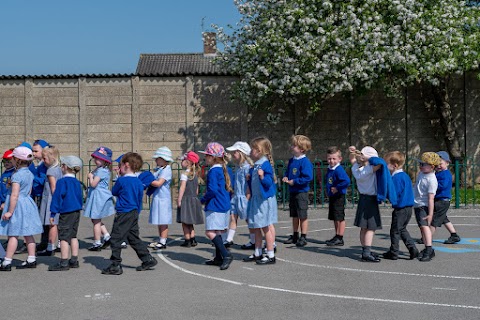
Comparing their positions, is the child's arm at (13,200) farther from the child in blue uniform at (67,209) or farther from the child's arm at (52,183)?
the child's arm at (52,183)

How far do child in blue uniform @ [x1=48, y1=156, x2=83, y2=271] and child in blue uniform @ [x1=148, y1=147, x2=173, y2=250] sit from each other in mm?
1736

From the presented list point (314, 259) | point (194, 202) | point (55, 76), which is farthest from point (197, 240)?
point (55, 76)

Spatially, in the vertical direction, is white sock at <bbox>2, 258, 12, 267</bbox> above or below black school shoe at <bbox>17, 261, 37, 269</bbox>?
above

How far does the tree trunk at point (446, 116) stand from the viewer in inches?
827

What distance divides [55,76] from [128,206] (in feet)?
46.4

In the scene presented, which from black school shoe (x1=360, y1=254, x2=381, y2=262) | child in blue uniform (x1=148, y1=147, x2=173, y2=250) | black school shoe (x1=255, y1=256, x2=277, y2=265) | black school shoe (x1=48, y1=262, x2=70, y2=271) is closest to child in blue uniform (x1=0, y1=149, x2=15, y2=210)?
black school shoe (x1=48, y1=262, x2=70, y2=271)

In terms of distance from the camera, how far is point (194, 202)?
11.2 meters

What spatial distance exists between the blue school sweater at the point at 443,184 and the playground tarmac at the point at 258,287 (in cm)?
86

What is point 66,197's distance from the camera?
9.22m

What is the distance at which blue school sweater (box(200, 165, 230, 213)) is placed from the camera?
30.6ft

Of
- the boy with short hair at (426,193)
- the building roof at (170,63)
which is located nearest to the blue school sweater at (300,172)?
the boy with short hair at (426,193)

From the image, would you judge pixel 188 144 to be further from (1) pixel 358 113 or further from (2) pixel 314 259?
(2) pixel 314 259

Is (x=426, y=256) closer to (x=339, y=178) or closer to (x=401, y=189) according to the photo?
(x=401, y=189)

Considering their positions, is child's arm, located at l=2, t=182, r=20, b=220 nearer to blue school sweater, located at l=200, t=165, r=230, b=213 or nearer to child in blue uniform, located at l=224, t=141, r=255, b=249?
blue school sweater, located at l=200, t=165, r=230, b=213
